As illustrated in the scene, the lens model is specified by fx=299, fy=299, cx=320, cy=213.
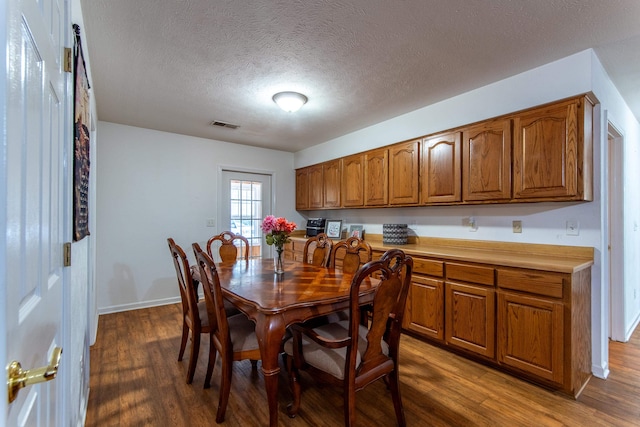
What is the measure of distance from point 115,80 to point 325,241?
237 cm

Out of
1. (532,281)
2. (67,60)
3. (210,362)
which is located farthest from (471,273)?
(67,60)

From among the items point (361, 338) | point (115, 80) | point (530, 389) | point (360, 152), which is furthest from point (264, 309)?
point (360, 152)

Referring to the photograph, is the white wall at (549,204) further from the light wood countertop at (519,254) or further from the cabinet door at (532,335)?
the cabinet door at (532,335)

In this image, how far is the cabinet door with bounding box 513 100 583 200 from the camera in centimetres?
221

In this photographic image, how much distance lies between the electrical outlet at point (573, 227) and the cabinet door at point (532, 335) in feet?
2.41

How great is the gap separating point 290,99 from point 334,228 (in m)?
2.28

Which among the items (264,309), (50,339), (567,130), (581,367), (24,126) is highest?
(567,130)

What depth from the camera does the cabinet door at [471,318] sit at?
2.35m

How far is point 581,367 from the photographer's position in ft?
6.95

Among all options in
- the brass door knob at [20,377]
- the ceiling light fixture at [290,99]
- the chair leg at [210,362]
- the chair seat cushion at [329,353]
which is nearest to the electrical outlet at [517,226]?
the chair seat cushion at [329,353]

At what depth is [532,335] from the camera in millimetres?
2131

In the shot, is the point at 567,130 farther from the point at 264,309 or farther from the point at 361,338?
the point at 264,309

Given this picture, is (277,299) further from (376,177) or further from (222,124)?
(222,124)

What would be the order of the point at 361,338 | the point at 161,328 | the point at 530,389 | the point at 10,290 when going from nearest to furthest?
the point at 10,290
the point at 361,338
the point at 530,389
the point at 161,328
